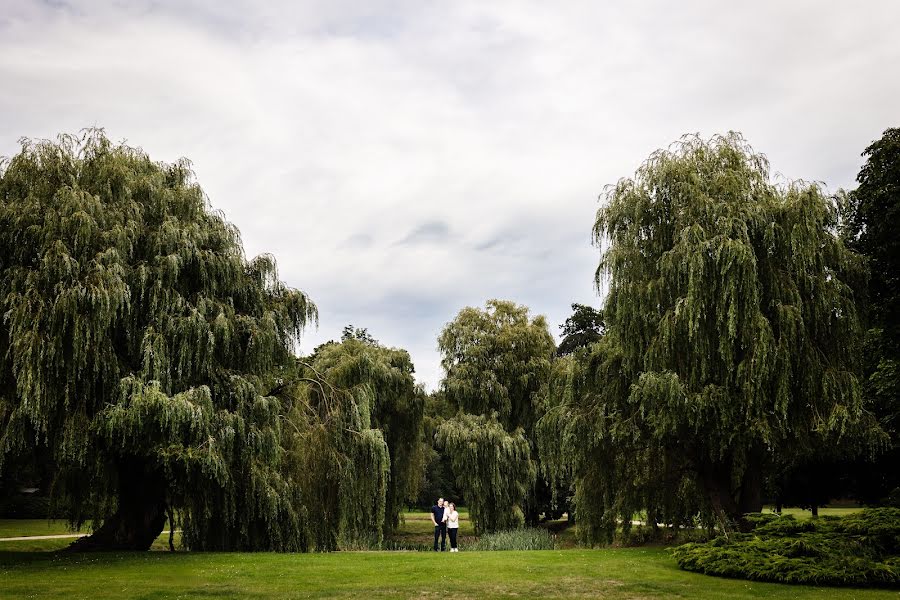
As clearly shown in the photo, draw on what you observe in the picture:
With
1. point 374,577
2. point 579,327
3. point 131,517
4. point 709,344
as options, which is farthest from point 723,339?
point 579,327

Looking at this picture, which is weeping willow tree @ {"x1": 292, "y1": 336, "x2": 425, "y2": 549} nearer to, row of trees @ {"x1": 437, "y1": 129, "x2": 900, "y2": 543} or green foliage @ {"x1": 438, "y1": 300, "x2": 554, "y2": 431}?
row of trees @ {"x1": 437, "y1": 129, "x2": 900, "y2": 543}

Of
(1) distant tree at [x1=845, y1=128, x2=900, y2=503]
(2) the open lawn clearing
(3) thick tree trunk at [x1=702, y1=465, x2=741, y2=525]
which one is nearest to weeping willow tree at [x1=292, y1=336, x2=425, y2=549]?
(2) the open lawn clearing

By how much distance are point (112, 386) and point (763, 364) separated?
46.7 ft

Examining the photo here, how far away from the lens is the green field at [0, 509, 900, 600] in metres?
12.0

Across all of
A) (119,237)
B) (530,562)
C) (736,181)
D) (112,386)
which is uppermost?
(736,181)

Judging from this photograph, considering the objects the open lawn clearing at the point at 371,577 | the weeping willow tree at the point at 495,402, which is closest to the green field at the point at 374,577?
the open lawn clearing at the point at 371,577

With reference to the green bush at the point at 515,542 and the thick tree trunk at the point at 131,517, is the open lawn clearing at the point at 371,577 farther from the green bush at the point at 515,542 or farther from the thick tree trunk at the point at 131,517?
the green bush at the point at 515,542

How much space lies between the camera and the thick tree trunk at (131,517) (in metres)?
18.3

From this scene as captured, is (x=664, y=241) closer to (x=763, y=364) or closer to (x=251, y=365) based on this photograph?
(x=763, y=364)

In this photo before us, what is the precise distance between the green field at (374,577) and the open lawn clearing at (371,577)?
2 cm

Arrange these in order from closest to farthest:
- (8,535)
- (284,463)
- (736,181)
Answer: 1. (736,181)
2. (284,463)
3. (8,535)

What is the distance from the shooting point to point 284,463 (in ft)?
64.4

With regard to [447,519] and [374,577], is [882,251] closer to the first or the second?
[447,519]

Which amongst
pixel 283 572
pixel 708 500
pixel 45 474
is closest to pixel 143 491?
pixel 45 474
